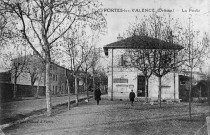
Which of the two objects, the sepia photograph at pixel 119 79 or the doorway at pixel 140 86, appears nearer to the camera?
the sepia photograph at pixel 119 79

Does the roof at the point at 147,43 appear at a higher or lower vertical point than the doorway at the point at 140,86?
higher

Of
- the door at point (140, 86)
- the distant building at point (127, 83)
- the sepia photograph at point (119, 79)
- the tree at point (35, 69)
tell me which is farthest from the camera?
the tree at point (35, 69)

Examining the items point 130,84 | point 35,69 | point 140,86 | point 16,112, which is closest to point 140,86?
point 140,86

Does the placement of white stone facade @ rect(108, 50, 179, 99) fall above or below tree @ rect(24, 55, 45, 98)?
below

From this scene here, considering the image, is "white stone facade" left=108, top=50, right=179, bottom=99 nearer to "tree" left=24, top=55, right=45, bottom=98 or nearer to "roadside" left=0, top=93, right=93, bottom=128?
"tree" left=24, top=55, right=45, bottom=98

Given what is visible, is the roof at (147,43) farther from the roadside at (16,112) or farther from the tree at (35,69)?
the tree at (35,69)

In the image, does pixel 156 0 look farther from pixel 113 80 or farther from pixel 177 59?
pixel 113 80

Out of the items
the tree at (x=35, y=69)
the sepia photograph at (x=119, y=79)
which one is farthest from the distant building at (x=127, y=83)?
the tree at (x=35, y=69)

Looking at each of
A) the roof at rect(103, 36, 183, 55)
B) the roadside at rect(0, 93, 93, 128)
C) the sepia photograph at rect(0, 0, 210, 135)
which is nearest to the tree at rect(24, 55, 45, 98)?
the sepia photograph at rect(0, 0, 210, 135)

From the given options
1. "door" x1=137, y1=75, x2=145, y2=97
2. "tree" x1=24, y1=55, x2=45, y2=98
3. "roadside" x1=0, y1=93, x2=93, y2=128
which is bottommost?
"roadside" x1=0, y1=93, x2=93, y2=128

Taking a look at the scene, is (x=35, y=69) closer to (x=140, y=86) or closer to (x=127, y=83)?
(x=127, y=83)

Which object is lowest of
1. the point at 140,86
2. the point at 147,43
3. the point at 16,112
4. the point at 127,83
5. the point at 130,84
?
the point at 16,112

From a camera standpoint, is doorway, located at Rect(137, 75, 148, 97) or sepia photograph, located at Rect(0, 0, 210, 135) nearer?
sepia photograph, located at Rect(0, 0, 210, 135)

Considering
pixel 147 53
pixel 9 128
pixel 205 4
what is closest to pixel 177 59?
pixel 147 53
